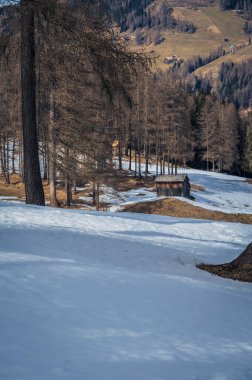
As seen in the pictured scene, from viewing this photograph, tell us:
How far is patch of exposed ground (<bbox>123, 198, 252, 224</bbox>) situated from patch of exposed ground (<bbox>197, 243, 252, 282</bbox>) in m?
17.2

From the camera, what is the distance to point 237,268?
310 inches

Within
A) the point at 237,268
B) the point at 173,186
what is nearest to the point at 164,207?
the point at 173,186

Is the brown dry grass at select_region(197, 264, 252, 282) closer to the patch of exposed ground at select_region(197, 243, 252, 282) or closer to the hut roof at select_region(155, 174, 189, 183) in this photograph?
the patch of exposed ground at select_region(197, 243, 252, 282)

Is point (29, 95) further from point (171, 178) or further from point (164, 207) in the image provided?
point (171, 178)

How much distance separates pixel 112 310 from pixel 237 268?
4.29 meters

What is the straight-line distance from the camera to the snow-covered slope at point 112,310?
321 centimetres

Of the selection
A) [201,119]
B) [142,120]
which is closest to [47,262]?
[142,120]

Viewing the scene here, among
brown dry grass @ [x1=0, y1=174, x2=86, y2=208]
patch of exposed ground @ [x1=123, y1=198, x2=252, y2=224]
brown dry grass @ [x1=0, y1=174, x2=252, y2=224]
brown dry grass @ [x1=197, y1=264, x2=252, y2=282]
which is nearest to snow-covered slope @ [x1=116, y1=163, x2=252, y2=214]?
patch of exposed ground @ [x1=123, y1=198, x2=252, y2=224]

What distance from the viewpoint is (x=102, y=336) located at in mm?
3689

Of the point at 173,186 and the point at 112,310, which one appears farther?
the point at 173,186

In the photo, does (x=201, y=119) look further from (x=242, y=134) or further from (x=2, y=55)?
(x=2, y=55)

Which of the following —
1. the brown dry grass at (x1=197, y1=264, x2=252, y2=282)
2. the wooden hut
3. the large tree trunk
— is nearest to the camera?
the brown dry grass at (x1=197, y1=264, x2=252, y2=282)

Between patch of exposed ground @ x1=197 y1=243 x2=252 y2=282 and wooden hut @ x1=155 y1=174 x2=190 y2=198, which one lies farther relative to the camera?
wooden hut @ x1=155 y1=174 x2=190 y2=198

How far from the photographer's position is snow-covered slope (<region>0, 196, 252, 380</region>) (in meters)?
3.21
